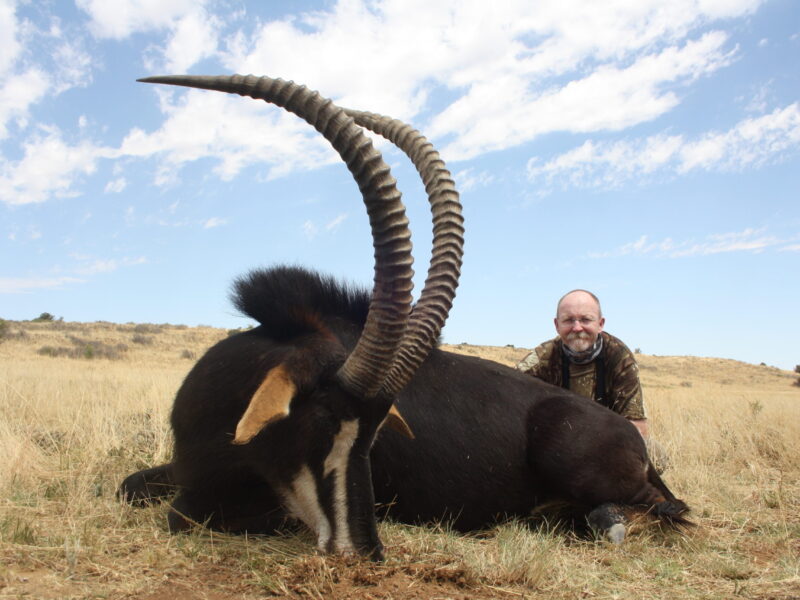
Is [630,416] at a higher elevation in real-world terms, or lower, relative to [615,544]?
higher

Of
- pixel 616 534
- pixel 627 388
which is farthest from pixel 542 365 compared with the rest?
pixel 616 534

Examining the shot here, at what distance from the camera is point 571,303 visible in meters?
6.24

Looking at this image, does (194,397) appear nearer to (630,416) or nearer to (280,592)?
(280,592)

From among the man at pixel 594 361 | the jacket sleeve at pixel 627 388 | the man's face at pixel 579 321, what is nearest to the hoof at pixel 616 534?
the man at pixel 594 361

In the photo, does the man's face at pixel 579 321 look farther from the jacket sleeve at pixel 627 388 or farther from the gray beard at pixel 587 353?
the jacket sleeve at pixel 627 388

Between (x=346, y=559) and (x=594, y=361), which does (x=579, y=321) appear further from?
(x=346, y=559)

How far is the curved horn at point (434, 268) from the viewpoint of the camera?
3.73 metres

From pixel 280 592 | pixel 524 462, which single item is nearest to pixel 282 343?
pixel 280 592

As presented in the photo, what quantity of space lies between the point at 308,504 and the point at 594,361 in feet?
12.3

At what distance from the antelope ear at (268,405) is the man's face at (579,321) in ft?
11.3

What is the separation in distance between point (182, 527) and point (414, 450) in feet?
5.15

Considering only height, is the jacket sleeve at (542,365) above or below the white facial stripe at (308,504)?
above

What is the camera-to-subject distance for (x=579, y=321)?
20.2 ft

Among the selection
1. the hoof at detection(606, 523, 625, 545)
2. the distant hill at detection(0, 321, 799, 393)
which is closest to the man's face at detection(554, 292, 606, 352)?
the hoof at detection(606, 523, 625, 545)
